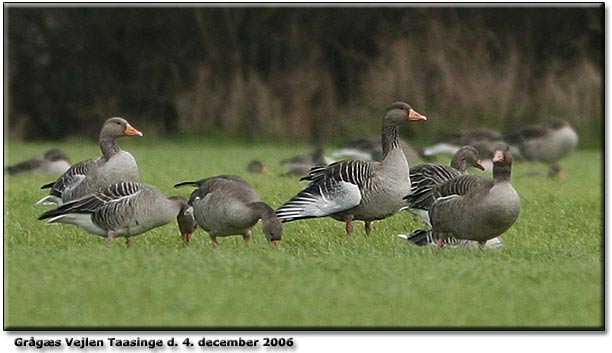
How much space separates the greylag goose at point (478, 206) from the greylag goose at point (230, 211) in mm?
1320

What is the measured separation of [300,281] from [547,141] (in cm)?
1255

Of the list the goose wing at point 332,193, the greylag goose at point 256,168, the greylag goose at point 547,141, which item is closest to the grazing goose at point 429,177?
the goose wing at point 332,193

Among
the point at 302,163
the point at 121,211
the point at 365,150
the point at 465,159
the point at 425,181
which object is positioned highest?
the point at 365,150

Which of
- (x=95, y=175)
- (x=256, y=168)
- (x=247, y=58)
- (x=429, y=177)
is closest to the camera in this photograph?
(x=429, y=177)

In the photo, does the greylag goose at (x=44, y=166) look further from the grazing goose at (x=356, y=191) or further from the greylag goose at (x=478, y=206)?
the greylag goose at (x=478, y=206)

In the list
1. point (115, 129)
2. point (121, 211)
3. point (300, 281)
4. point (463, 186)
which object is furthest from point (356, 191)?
point (115, 129)

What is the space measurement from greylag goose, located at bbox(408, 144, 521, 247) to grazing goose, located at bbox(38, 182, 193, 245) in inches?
81.5

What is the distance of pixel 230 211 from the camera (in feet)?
31.6

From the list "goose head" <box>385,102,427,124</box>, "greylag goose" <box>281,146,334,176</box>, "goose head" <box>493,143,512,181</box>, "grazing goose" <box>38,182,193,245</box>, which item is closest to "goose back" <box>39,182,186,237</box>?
"grazing goose" <box>38,182,193,245</box>

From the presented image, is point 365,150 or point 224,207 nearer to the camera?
point 224,207

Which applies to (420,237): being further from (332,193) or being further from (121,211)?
(121,211)

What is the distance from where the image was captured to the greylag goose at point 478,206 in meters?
9.41

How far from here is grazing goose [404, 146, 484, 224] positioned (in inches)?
412

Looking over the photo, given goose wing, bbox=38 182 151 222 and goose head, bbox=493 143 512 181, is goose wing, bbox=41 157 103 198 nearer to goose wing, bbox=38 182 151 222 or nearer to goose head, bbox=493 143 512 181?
goose wing, bbox=38 182 151 222
